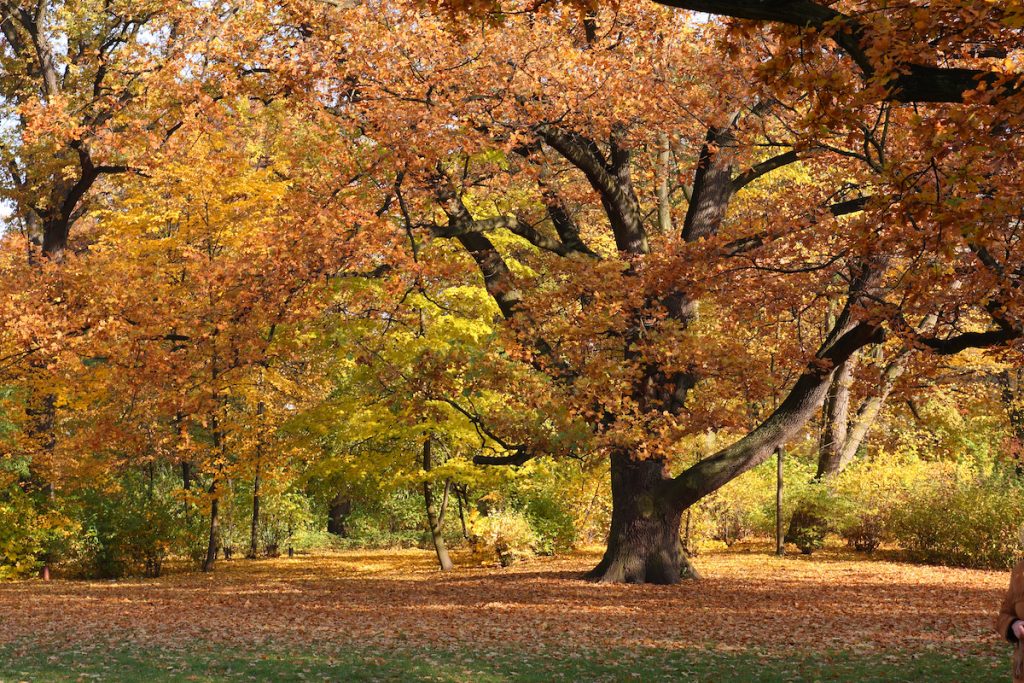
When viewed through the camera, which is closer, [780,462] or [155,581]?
[155,581]

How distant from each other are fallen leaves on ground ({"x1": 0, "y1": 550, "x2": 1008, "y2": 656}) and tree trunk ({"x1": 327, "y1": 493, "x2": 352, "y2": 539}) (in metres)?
12.1

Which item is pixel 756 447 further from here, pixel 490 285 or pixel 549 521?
pixel 549 521

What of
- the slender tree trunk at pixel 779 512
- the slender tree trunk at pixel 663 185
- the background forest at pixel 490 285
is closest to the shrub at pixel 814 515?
the background forest at pixel 490 285

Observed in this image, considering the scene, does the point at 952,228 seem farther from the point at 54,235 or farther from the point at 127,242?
the point at 54,235

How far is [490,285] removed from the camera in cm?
1585

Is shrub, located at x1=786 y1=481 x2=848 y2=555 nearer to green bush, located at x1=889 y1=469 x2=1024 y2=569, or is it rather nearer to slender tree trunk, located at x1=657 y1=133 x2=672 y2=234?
green bush, located at x1=889 y1=469 x2=1024 y2=569

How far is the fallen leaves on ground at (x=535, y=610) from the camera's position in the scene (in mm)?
10523

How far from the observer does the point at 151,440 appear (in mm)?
20469

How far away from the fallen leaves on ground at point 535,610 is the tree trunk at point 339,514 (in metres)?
12.1

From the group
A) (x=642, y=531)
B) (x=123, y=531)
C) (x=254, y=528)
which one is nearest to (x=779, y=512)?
(x=642, y=531)

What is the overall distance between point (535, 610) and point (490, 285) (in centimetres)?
522

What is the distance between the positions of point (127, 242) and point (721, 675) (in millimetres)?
16732

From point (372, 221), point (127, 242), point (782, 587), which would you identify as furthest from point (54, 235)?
point (782, 587)

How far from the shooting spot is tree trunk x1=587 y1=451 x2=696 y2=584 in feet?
53.6
